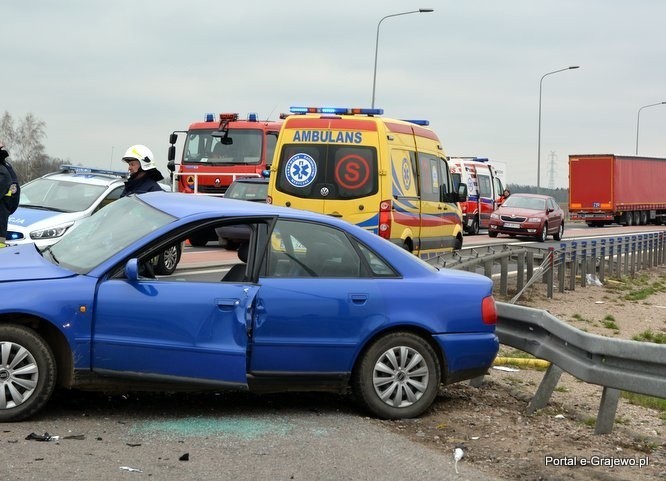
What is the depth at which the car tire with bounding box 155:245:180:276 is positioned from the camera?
695cm

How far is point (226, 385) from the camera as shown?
669cm

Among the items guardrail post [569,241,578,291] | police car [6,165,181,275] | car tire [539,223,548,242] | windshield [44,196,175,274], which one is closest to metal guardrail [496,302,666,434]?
windshield [44,196,175,274]

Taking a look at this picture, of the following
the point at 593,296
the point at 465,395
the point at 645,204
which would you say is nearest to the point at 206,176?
the point at 593,296

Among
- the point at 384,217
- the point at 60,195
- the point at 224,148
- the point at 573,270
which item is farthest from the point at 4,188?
the point at 224,148

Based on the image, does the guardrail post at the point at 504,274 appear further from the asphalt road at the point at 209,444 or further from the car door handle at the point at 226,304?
the car door handle at the point at 226,304

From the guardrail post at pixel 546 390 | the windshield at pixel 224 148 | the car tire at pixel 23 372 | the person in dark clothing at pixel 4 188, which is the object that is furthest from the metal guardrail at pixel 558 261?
the windshield at pixel 224 148

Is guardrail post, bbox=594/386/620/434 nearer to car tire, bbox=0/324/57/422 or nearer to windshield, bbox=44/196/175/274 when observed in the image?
windshield, bbox=44/196/175/274

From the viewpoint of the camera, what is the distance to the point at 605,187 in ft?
172

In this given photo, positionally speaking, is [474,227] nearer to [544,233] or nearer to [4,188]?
[544,233]

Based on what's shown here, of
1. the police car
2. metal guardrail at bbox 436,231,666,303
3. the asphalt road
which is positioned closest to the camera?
the asphalt road

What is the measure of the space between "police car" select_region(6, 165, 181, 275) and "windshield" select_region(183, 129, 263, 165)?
311 inches

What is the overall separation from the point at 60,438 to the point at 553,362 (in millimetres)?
3684

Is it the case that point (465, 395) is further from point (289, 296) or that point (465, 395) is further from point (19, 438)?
point (19, 438)

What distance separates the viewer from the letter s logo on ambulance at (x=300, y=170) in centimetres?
1448
